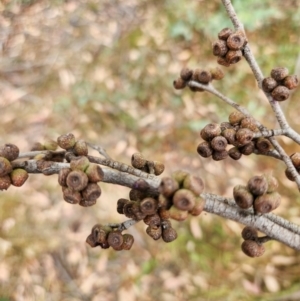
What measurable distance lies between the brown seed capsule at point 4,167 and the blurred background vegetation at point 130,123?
6.24ft

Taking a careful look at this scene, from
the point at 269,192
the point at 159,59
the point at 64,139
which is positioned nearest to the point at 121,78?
the point at 159,59

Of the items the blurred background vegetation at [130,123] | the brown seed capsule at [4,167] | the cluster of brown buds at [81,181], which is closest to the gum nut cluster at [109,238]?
the cluster of brown buds at [81,181]

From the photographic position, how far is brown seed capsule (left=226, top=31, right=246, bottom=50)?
103 centimetres

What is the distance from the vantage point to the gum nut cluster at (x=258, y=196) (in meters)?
0.81

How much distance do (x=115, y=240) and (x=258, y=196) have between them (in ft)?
1.16

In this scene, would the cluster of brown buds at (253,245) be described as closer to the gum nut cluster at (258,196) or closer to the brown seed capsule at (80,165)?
the gum nut cluster at (258,196)

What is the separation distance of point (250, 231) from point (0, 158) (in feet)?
2.19

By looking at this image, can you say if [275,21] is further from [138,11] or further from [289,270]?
[289,270]

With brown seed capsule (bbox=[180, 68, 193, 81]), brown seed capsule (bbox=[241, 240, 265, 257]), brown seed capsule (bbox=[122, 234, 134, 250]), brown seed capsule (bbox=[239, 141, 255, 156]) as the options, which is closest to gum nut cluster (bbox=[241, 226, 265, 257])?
brown seed capsule (bbox=[241, 240, 265, 257])

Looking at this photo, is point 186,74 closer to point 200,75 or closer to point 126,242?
point 200,75

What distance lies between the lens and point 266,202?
811mm

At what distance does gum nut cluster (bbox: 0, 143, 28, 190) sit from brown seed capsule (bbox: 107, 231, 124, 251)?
0.24 meters

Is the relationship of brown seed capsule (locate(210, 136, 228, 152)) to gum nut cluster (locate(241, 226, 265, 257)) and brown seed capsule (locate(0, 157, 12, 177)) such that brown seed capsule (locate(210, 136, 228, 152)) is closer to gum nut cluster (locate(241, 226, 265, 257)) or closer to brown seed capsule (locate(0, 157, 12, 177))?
gum nut cluster (locate(241, 226, 265, 257))

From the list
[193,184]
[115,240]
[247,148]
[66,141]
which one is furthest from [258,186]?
[66,141]
